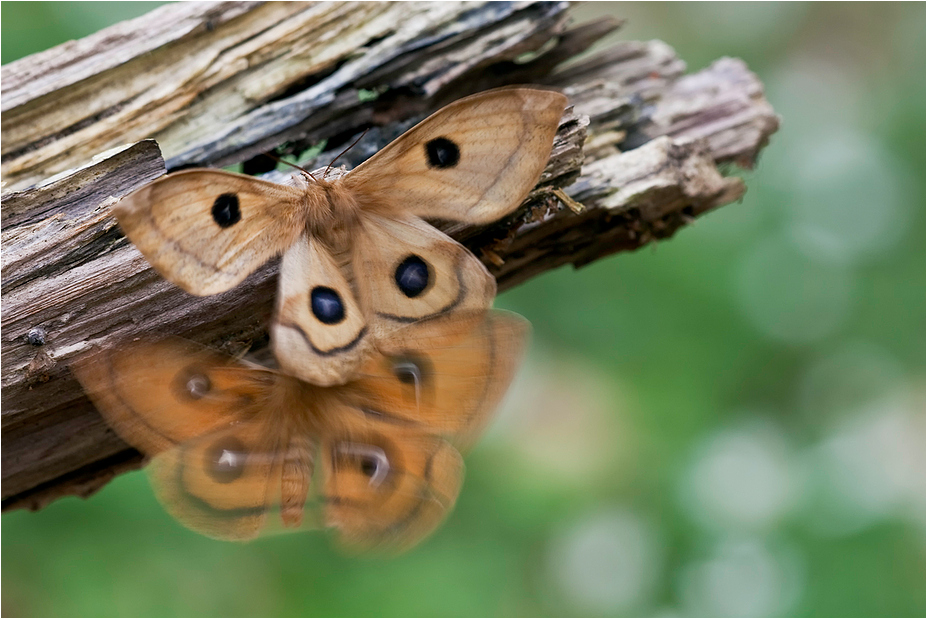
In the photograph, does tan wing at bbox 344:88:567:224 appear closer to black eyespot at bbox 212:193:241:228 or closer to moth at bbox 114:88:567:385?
moth at bbox 114:88:567:385

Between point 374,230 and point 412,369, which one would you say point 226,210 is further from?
point 412,369

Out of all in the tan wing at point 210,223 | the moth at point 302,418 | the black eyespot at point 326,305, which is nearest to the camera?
the tan wing at point 210,223

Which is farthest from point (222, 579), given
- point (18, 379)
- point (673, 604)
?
point (673, 604)

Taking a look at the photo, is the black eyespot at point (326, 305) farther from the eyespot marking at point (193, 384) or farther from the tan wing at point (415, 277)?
the eyespot marking at point (193, 384)


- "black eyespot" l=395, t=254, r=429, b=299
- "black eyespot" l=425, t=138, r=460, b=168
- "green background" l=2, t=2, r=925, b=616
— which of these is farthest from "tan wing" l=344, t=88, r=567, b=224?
"green background" l=2, t=2, r=925, b=616

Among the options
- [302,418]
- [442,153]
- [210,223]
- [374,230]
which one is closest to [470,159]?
[442,153]

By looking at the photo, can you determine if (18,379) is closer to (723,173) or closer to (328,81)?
(328,81)

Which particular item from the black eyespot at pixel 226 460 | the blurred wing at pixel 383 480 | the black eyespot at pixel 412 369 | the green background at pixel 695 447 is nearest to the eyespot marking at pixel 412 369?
the black eyespot at pixel 412 369
